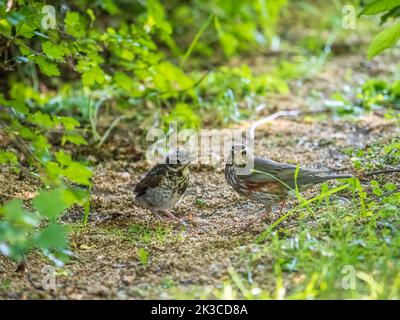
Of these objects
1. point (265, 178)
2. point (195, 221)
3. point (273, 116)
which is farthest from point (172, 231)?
point (273, 116)

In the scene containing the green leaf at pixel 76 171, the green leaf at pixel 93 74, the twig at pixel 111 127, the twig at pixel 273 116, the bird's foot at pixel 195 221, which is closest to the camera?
the green leaf at pixel 76 171

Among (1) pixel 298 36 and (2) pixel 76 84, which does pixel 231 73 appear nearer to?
(2) pixel 76 84

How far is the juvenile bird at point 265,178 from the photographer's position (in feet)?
17.1

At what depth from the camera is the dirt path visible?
13.9ft

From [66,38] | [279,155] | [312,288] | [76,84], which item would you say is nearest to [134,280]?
[312,288]

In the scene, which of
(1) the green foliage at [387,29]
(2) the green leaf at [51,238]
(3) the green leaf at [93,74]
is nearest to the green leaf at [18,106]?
(3) the green leaf at [93,74]

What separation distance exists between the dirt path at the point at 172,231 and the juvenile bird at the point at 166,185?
0.15 meters

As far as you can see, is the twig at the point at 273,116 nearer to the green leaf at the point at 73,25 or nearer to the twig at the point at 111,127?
the twig at the point at 111,127

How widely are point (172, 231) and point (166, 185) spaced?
0.44m

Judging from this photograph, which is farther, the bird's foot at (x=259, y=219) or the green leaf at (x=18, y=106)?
the bird's foot at (x=259, y=219)

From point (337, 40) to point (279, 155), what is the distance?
16.4 ft

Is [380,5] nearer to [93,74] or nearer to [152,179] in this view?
[152,179]

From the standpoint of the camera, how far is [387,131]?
722 centimetres

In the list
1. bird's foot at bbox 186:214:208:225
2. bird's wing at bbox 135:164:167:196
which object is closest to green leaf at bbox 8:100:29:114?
bird's wing at bbox 135:164:167:196
